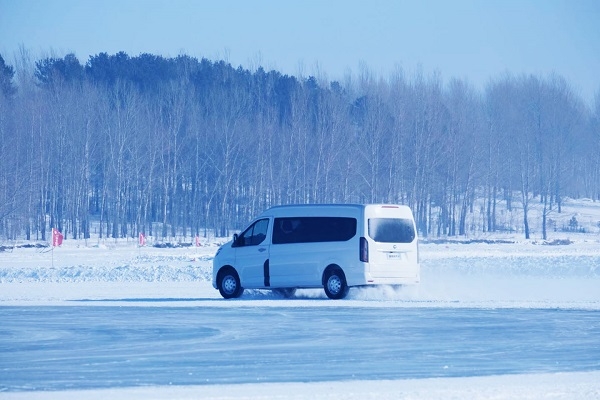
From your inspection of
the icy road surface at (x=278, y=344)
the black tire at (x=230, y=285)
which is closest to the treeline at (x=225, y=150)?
the black tire at (x=230, y=285)

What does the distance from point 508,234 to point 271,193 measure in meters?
22.5

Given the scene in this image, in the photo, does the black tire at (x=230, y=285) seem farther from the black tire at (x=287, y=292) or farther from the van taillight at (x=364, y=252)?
the van taillight at (x=364, y=252)

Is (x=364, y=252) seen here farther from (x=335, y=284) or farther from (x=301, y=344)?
(x=301, y=344)

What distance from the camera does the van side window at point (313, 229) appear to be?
24.6 m

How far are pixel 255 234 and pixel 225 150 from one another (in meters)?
66.5

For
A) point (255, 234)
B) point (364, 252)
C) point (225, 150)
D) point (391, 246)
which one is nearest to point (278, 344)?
point (364, 252)

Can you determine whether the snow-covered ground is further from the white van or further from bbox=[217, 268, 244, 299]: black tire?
the white van

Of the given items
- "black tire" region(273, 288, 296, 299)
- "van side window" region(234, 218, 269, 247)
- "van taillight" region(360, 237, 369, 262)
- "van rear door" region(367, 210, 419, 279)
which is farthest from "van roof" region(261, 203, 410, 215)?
"black tire" region(273, 288, 296, 299)

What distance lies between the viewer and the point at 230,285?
2586 cm

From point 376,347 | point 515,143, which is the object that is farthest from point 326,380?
point 515,143

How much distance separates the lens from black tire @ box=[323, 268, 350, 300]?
2445cm

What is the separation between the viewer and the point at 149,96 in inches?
3930

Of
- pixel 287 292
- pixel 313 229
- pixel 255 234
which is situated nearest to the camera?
pixel 313 229

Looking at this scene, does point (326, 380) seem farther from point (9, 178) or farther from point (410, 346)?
point (9, 178)
